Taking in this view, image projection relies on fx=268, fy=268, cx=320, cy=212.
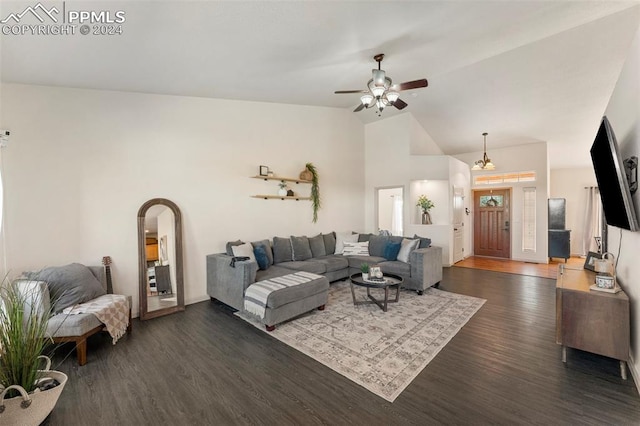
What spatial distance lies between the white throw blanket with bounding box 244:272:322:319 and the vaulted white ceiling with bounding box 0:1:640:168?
112 inches

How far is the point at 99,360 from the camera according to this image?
2.61 metres

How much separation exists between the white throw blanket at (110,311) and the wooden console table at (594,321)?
4461mm

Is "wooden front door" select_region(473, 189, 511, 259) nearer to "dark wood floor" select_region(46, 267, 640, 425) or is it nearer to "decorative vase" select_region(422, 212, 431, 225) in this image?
"decorative vase" select_region(422, 212, 431, 225)

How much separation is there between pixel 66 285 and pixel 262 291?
2.06 metres

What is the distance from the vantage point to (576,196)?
8141mm

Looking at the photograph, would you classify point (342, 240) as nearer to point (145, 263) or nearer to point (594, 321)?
point (145, 263)

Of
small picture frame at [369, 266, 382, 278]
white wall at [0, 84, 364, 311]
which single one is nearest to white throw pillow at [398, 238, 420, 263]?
small picture frame at [369, 266, 382, 278]

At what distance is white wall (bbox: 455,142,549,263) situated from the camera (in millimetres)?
6859

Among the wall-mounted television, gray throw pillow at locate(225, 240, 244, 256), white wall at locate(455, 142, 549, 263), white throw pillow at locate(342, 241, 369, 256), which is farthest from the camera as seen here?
white wall at locate(455, 142, 549, 263)

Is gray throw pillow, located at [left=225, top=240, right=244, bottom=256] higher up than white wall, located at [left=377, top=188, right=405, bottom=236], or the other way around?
white wall, located at [left=377, top=188, right=405, bottom=236]

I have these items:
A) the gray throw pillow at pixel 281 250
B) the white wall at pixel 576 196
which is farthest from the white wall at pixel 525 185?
the gray throw pillow at pixel 281 250

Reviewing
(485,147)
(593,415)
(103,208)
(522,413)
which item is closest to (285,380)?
(522,413)

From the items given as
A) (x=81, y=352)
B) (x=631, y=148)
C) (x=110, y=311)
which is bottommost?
(x=81, y=352)

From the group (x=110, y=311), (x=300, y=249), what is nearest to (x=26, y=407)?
(x=110, y=311)
